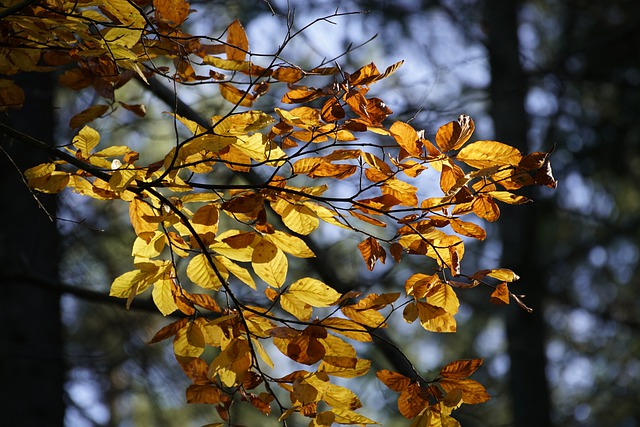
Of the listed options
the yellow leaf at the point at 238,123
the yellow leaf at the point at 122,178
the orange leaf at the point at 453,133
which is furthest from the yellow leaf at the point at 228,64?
the orange leaf at the point at 453,133

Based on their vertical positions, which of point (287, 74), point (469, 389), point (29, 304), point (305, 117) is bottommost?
point (469, 389)

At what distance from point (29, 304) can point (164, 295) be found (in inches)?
81.9

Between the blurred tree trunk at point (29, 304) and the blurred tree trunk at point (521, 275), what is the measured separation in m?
2.49

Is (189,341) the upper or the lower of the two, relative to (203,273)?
lower

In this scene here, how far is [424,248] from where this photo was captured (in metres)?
1.16

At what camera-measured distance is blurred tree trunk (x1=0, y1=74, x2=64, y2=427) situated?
9.33 feet

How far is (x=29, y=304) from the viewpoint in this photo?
9.93ft

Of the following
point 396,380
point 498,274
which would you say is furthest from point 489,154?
point 396,380

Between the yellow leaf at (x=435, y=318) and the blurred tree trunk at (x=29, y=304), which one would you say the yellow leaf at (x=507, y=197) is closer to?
the yellow leaf at (x=435, y=318)

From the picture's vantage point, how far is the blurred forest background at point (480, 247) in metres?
2.80

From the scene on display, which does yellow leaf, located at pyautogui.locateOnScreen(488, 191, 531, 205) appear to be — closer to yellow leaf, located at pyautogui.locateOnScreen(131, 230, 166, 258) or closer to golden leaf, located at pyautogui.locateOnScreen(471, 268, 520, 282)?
golden leaf, located at pyautogui.locateOnScreen(471, 268, 520, 282)

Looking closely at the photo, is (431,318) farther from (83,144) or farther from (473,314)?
(473,314)

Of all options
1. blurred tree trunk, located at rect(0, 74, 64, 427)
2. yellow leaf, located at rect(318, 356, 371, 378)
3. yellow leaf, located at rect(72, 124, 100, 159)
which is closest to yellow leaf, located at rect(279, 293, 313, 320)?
yellow leaf, located at rect(318, 356, 371, 378)

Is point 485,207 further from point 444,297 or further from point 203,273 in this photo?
point 203,273
